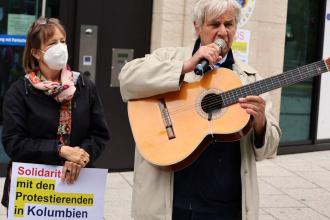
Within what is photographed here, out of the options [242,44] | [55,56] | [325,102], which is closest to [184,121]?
[55,56]

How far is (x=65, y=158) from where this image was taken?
10.4 ft

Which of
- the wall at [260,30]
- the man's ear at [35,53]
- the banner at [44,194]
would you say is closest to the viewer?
the banner at [44,194]

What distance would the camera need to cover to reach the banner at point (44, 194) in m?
3.13

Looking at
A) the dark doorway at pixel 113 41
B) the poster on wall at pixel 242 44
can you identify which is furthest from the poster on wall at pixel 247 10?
the dark doorway at pixel 113 41

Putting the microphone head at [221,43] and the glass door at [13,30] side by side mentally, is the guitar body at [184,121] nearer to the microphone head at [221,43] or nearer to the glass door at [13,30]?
the microphone head at [221,43]

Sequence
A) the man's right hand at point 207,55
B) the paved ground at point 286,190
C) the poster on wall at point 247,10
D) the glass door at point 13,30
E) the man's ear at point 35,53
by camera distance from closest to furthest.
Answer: the man's right hand at point 207,55 < the man's ear at point 35,53 < the paved ground at point 286,190 < the glass door at point 13,30 < the poster on wall at point 247,10

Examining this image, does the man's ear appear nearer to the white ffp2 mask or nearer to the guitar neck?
the white ffp2 mask

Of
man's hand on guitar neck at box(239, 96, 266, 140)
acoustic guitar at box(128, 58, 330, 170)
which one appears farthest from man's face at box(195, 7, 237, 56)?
man's hand on guitar neck at box(239, 96, 266, 140)

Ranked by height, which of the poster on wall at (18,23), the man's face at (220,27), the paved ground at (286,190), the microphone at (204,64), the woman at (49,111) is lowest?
the paved ground at (286,190)

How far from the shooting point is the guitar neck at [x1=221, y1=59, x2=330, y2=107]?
279 cm

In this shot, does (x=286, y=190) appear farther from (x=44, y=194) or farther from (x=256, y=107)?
(x=256, y=107)

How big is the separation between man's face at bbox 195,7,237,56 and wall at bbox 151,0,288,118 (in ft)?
13.4

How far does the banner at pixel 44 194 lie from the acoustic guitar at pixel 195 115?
0.48 m

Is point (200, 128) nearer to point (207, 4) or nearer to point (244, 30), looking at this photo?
point (207, 4)
